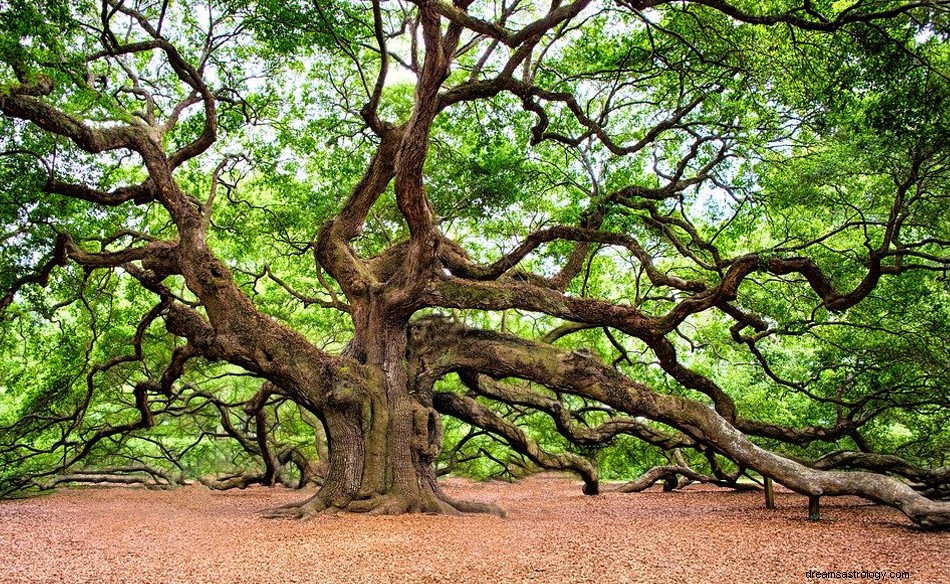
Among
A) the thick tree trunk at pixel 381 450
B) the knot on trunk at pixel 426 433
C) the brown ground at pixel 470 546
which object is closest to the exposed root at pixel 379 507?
the thick tree trunk at pixel 381 450

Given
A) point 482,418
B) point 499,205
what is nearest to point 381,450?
point 482,418

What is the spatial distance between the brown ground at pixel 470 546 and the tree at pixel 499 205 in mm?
807

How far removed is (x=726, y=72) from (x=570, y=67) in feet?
6.75

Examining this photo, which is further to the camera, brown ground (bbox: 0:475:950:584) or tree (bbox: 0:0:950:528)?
tree (bbox: 0:0:950:528)

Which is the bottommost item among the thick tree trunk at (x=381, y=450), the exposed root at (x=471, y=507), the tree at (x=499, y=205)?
the exposed root at (x=471, y=507)

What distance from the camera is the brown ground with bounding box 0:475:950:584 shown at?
13.1 ft

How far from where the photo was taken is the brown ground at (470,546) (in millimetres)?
3979

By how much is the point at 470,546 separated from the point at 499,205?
599 cm

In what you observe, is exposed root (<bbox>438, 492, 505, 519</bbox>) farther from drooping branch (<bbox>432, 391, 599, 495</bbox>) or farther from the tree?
drooping branch (<bbox>432, 391, 599, 495</bbox>)

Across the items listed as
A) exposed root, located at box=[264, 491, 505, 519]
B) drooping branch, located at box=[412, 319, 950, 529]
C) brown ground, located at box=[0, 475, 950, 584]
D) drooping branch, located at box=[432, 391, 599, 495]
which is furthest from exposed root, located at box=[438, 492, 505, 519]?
drooping branch, located at box=[412, 319, 950, 529]

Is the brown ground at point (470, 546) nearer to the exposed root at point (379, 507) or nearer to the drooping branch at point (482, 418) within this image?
the exposed root at point (379, 507)

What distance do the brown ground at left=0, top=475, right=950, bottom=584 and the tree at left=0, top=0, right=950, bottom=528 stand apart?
81 cm

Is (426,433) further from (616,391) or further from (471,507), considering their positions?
(616,391)

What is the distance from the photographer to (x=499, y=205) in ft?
32.1
